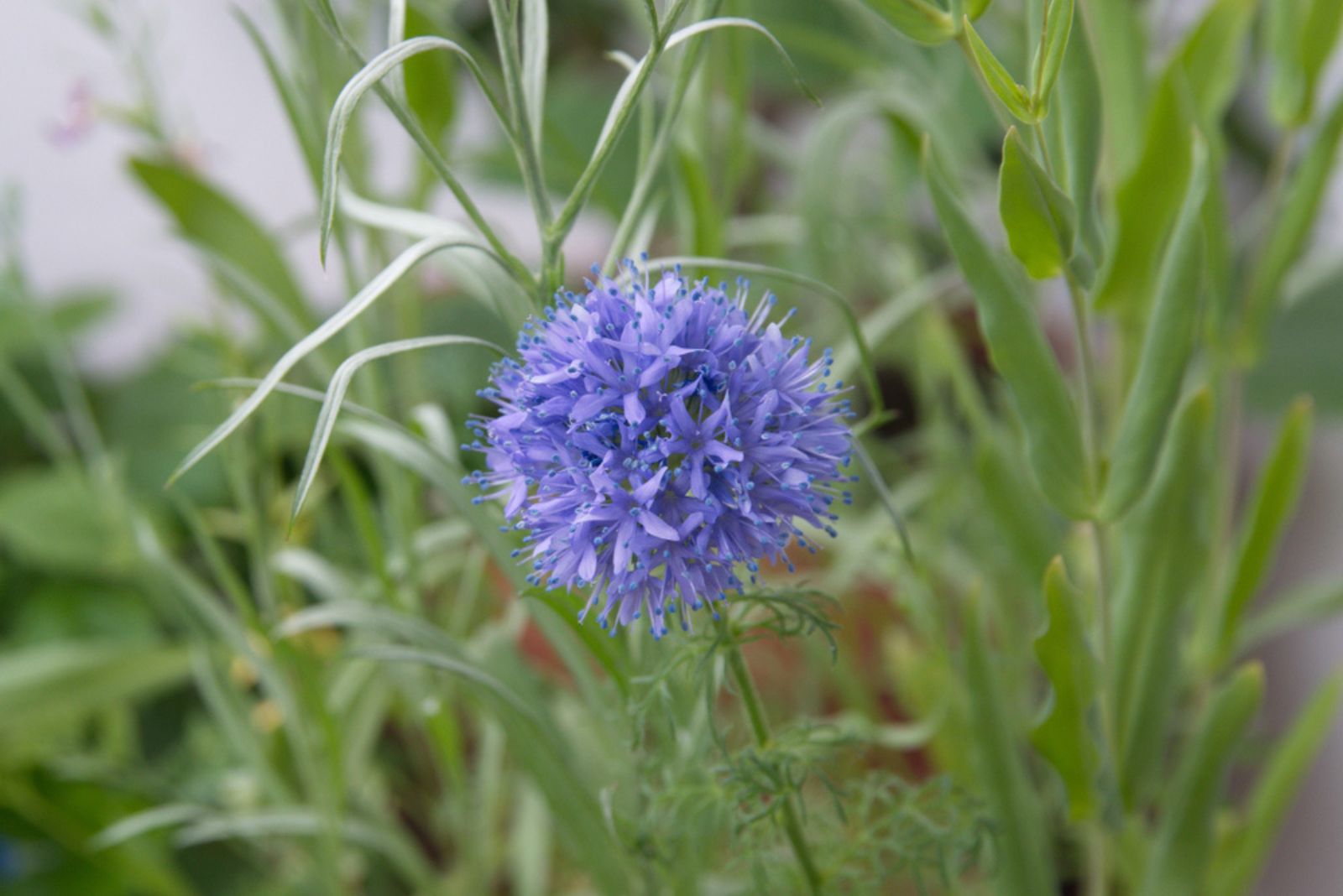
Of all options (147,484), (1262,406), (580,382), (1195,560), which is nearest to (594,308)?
(580,382)

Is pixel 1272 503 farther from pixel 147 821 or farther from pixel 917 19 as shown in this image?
pixel 147 821

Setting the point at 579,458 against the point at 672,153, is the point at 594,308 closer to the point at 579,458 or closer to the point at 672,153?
the point at 579,458

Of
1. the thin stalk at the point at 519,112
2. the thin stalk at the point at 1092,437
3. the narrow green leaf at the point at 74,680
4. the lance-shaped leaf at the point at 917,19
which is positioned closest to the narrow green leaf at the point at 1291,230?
the thin stalk at the point at 1092,437

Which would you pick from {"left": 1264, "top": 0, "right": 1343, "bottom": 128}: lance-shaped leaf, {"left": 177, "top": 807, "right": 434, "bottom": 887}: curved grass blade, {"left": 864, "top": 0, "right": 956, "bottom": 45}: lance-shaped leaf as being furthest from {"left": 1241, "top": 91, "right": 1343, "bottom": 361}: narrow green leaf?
{"left": 177, "top": 807, "right": 434, "bottom": 887}: curved grass blade

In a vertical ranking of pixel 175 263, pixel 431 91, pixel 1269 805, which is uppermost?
pixel 175 263

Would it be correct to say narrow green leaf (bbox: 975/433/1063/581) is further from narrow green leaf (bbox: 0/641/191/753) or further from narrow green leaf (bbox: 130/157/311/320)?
narrow green leaf (bbox: 0/641/191/753)

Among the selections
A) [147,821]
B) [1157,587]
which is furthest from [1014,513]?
[147,821]
